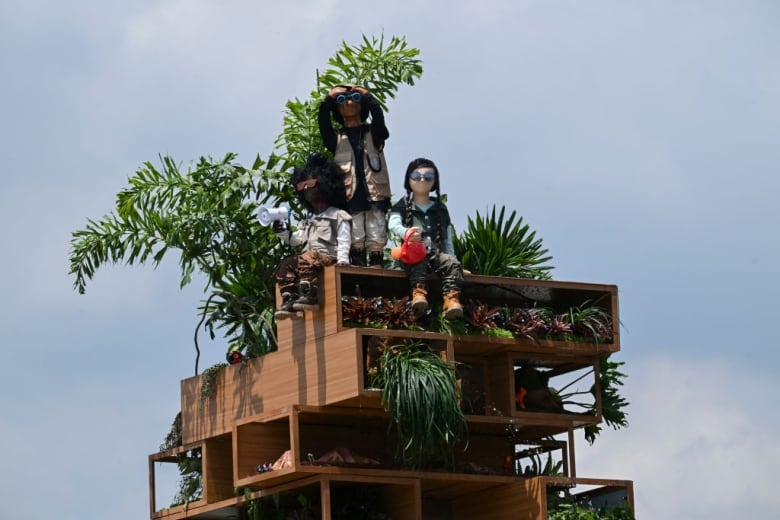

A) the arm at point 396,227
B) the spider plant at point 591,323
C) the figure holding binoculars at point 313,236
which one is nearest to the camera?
the figure holding binoculars at point 313,236

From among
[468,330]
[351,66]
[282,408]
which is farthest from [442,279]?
[351,66]

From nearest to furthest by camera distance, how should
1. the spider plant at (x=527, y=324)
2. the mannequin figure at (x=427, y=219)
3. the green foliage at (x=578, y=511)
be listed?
the mannequin figure at (x=427, y=219) < the green foliage at (x=578, y=511) < the spider plant at (x=527, y=324)

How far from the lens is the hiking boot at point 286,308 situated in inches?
1086

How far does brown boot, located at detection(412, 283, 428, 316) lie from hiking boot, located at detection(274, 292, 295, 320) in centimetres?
151

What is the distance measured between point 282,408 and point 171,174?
4.49 metres

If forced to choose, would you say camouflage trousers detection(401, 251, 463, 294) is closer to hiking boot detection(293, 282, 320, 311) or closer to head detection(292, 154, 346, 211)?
hiking boot detection(293, 282, 320, 311)

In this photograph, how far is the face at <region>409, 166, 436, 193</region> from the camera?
94.1 feet

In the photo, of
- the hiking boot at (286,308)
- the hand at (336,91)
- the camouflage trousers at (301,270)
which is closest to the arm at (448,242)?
the camouflage trousers at (301,270)

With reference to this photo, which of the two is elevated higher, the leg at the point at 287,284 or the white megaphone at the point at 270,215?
the white megaphone at the point at 270,215

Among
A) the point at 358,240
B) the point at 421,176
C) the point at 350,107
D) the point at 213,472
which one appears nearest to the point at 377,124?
the point at 350,107

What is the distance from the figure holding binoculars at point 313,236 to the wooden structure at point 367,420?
0.24m

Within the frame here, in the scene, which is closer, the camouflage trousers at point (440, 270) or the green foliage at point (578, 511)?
the camouflage trousers at point (440, 270)

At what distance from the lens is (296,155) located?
3091 cm

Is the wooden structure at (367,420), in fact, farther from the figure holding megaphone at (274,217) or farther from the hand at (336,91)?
the hand at (336,91)
